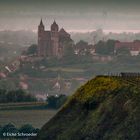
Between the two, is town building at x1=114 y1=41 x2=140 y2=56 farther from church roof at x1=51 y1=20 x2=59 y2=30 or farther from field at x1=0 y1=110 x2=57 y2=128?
field at x1=0 y1=110 x2=57 y2=128

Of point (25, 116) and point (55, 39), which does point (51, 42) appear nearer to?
point (55, 39)

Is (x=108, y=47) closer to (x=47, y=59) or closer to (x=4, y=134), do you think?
(x=47, y=59)

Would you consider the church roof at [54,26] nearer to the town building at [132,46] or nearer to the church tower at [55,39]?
the church tower at [55,39]

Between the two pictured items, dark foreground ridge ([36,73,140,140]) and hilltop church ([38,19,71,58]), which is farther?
hilltop church ([38,19,71,58])

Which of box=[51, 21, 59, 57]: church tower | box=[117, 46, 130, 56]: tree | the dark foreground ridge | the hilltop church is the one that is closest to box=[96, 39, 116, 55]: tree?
box=[117, 46, 130, 56]: tree

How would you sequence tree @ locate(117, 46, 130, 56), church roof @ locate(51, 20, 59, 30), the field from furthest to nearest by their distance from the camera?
church roof @ locate(51, 20, 59, 30) < tree @ locate(117, 46, 130, 56) < the field

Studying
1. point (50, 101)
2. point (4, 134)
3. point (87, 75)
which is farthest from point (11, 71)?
point (4, 134)

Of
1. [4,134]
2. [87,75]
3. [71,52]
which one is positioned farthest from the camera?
[71,52]
